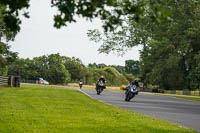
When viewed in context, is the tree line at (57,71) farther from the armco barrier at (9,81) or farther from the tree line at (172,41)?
the armco barrier at (9,81)

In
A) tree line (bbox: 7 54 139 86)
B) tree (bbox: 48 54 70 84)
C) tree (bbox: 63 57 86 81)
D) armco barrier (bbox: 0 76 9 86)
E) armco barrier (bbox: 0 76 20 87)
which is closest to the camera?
→ armco barrier (bbox: 0 76 9 86)

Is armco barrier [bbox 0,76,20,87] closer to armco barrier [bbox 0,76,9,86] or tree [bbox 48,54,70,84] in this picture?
armco barrier [bbox 0,76,9,86]

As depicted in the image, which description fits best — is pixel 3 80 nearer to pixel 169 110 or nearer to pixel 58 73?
pixel 169 110

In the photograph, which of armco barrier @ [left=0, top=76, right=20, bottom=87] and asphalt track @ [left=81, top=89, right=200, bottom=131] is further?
armco barrier @ [left=0, top=76, right=20, bottom=87]

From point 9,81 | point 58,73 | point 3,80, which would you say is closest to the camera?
point 3,80

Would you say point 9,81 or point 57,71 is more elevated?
point 57,71

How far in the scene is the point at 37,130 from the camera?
9039mm

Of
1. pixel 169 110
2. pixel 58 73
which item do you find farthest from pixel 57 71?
pixel 169 110

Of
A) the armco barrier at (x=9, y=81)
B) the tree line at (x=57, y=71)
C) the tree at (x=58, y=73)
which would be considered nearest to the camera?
the armco barrier at (x=9, y=81)

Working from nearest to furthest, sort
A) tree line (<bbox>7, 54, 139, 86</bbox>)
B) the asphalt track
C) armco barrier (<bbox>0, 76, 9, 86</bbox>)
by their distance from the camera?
the asphalt track < armco barrier (<bbox>0, 76, 9, 86</bbox>) < tree line (<bbox>7, 54, 139, 86</bbox>)

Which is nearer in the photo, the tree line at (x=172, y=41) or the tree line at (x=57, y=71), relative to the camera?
the tree line at (x=172, y=41)

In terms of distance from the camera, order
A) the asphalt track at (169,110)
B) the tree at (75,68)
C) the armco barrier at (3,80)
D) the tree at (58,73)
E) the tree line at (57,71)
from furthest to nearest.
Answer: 1. the tree at (75,68)
2. the tree line at (57,71)
3. the tree at (58,73)
4. the armco barrier at (3,80)
5. the asphalt track at (169,110)

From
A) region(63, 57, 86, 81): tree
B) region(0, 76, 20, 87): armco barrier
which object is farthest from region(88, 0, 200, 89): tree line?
region(63, 57, 86, 81): tree

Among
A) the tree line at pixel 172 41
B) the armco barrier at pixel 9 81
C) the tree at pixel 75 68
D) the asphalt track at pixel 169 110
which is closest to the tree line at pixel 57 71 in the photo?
the tree at pixel 75 68
